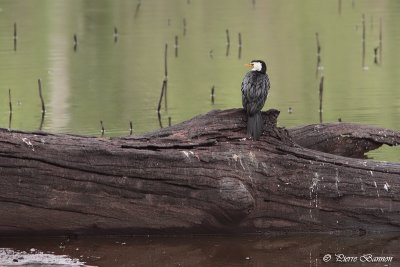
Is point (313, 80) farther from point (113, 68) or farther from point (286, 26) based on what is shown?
point (286, 26)

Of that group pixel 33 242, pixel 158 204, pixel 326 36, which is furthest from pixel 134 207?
pixel 326 36

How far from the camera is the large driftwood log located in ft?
27.2

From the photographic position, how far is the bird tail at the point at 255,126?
845 cm

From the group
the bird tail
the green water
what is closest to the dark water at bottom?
the bird tail

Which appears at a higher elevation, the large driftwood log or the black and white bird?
the black and white bird

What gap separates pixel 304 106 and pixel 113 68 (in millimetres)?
5963

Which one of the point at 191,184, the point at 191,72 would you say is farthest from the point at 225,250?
the point at 191,72

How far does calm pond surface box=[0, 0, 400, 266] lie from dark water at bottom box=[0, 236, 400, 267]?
2cm

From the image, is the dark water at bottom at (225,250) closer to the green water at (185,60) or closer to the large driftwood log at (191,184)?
the large driftwood log at (191,184)

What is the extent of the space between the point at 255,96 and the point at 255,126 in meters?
0.57

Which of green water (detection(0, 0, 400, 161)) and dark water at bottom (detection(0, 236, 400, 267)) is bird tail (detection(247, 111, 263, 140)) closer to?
dark water at bottom (detection(0, 236, 400, 267))

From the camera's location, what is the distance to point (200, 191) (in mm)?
8328

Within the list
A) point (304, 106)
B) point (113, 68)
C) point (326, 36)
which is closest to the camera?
point (304, 106)

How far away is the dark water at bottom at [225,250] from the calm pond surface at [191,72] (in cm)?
2
